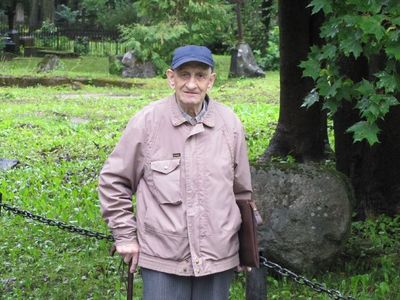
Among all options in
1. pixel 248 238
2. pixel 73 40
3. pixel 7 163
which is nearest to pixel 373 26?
pixel 248 238

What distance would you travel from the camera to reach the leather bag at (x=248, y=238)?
131 inches

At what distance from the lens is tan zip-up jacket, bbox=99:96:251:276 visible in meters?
3.17

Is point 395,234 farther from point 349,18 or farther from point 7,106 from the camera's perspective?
point 7,106

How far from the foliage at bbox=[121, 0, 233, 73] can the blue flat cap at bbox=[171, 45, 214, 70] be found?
19792mm

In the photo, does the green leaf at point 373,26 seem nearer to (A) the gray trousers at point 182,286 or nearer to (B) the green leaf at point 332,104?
(B) the green leaf at point 332,104

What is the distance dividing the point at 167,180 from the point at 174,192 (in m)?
0.06

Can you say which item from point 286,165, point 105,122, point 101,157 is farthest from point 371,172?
point 105,122

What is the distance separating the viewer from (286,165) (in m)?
5.56

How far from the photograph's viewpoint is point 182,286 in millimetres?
3240

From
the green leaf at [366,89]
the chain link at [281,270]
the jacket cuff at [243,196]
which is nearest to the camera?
the jacket cuff at [243,196]

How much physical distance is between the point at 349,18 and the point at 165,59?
69.1 ft

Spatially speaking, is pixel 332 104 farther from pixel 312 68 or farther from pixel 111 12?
pixel 111 12

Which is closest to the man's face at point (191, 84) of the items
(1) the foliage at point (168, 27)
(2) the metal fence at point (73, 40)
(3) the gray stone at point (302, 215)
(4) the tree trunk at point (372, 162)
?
(3) the gray stone at point (302, 215)

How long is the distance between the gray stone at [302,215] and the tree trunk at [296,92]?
2.81 m
